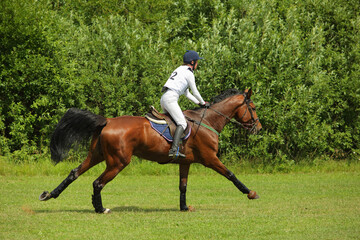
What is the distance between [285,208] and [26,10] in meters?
11.8

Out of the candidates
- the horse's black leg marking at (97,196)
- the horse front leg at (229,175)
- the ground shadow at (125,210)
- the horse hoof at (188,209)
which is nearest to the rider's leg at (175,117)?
the horse front leg at (229,175)

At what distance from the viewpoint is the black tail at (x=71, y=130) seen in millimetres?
10188

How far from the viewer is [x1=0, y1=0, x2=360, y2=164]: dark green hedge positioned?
18.3 metres

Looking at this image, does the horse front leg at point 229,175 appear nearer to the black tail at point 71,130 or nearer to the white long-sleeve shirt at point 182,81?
the white long-sleeve shirt at point 182,81

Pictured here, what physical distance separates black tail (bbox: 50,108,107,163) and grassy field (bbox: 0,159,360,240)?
Answer: 1239 millimetres

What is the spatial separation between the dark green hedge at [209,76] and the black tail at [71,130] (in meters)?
8.16

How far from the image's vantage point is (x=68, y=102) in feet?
62.1

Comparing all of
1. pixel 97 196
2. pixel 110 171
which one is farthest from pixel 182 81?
pixel 97 196

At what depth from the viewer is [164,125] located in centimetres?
1043

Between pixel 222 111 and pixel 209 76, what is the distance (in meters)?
7.75

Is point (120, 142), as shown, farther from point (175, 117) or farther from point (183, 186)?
point (183, 186)

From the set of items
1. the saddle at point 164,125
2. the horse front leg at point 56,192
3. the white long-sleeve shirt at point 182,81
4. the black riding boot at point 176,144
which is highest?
the white long-sleeve shirt at point 182,81

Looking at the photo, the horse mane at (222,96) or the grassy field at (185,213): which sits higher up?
the horse mane at (222,96)

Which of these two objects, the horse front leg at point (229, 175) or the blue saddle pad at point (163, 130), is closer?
the blue saddle pad at point (163, 130)
